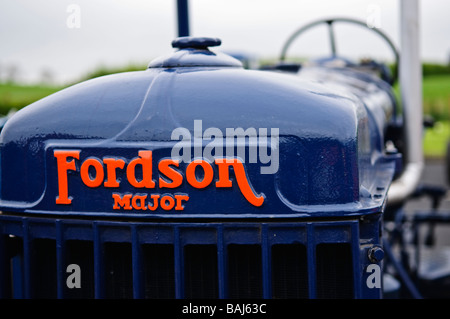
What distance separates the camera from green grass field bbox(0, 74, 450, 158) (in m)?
12.6

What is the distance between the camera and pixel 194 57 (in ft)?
6.97

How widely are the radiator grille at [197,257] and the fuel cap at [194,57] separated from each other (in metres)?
0.55

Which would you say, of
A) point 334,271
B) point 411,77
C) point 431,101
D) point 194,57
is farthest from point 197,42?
point 431,101

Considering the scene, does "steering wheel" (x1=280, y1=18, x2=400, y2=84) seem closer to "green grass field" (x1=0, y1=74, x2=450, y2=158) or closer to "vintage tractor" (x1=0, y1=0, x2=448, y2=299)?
"vintage tractor" (x1=0, y1=0, x2=448, y2=299)

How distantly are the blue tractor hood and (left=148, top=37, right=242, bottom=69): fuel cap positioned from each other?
89 mm

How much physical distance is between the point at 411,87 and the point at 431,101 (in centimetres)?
1825

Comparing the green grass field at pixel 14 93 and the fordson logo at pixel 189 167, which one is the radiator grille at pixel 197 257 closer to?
the fordson logo at pixel 189 167

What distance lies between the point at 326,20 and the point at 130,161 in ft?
9.68

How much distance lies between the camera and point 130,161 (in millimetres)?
1865

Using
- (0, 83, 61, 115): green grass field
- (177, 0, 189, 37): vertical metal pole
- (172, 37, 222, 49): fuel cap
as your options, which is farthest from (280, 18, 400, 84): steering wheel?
(0, 83, 61, 115): green grass field

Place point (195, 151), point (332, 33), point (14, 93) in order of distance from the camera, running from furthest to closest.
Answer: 1. point (14, 93)
2. point (332, 33)
3. point (195, 151)

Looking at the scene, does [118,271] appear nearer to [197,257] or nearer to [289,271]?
[197,257]

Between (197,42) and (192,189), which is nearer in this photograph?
(192,189)

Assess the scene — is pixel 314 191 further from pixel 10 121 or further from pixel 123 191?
pixel 10 121
